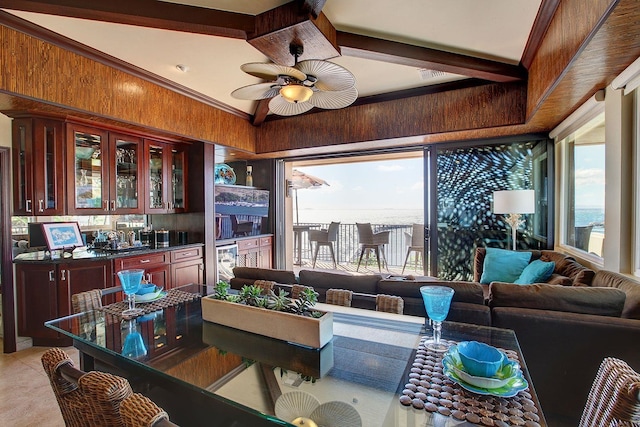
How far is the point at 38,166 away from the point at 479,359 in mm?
3834

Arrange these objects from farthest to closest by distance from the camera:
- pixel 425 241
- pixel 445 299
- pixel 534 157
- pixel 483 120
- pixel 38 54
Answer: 1. pixel 425 241
2. pixel 534 157
3. pixel 483 120
4. pixel 38 54
5. pixel 445 299

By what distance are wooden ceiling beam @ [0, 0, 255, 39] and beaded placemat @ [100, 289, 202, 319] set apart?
1.85 meters

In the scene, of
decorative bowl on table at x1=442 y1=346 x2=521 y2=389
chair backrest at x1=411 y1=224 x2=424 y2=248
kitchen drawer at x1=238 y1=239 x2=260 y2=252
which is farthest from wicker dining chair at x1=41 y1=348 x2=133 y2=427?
chair backrest at x1=411 y1=224 x2=424 y2=248

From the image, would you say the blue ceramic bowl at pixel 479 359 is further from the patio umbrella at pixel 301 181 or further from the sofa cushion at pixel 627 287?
the patio umbrella at pixel 301 181

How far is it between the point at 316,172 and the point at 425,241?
4.25m

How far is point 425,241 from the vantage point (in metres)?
4.56

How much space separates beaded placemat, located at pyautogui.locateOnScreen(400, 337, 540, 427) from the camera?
2.77 ft

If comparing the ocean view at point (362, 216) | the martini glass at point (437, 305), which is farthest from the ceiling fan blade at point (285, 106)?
the ocean view at point (362, 216)

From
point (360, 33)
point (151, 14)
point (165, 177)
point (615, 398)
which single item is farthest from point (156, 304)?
point (165, 177)

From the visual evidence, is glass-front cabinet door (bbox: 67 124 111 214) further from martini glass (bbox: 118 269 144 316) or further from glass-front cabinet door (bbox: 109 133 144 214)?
martini glass (bbox: 118 269 144 316)

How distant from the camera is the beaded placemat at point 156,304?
5.75 feet

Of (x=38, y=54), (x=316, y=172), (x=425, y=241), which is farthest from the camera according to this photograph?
(x=316, y=172)

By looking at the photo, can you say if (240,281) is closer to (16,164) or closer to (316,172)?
(16,164)

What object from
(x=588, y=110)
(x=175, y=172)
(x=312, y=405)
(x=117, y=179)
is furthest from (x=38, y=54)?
(x=588, y=110)
